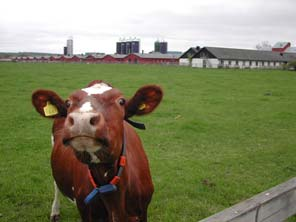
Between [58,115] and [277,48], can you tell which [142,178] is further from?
[277,48]

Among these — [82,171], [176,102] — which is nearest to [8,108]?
[176,102]

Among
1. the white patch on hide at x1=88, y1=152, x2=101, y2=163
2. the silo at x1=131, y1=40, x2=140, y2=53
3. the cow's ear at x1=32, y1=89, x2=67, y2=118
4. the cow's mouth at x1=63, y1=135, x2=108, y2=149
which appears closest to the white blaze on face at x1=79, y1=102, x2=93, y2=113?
the cow's mouth at x1=63, y1=135, x2=108, y2=149

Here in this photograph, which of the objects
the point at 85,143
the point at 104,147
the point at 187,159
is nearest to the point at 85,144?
the point at 85,143

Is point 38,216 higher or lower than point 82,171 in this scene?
lower

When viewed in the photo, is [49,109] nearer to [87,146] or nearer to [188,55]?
[87,146]

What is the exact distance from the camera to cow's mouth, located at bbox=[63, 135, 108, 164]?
7.99 ft

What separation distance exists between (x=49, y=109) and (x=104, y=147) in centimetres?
84

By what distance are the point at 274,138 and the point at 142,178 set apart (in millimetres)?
7090

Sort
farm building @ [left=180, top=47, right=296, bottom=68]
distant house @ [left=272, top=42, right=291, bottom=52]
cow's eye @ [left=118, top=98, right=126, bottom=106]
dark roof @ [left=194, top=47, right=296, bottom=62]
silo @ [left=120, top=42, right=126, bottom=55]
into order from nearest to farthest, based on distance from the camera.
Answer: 1. cow's eye @ [left=118, top=98, right=126, bottom=106]
2. farm building @ [left=180, top=47, right=296, bottom=68]
3. dark roof @ [left=194, top=47, right=296, bottom=62]
4. distant house @ [left=272, top=42, right=291, bottom=52]
5. silo @ [left=120, top=42, right=126, bottom=55]

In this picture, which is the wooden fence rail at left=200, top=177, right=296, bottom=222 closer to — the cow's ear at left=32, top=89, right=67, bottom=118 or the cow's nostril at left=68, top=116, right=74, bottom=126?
the cow's nostril at left=68, top=116, right=74, bottom=126

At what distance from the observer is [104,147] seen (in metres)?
2.58

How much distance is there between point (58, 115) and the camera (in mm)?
3254

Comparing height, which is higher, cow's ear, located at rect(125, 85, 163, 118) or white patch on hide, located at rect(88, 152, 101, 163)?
cow's ear, located at rect(125, 85, 163, 118)

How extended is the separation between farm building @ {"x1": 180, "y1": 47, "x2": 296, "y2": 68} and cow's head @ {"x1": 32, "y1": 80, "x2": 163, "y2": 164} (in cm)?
7557
